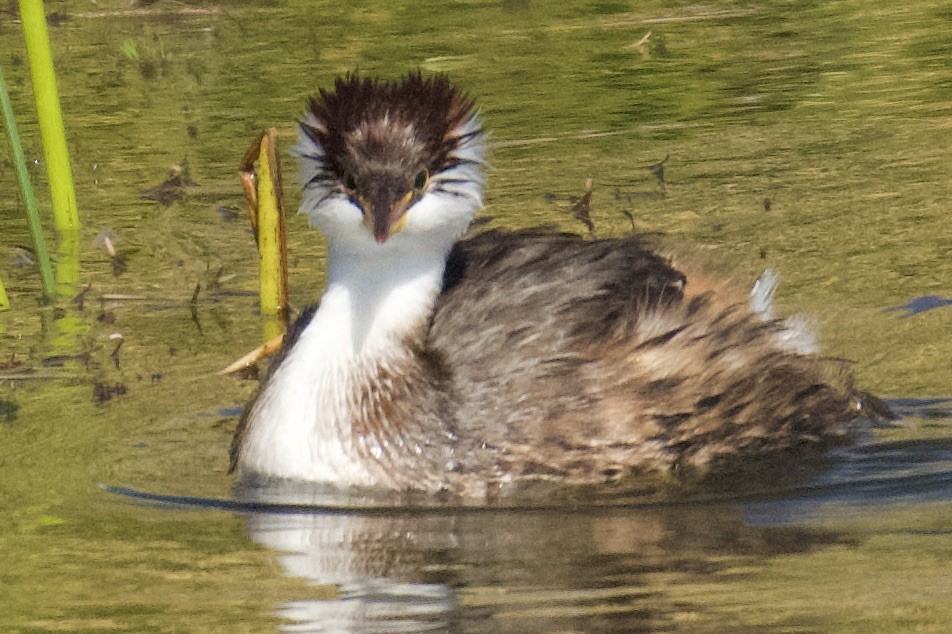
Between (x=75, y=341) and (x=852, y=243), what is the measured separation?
128 inches

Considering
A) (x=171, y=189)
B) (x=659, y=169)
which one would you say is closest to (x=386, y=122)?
(x=659, y=169)

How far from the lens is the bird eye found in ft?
20.8

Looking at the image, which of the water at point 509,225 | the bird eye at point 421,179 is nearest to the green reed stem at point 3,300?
the water at point 509,225

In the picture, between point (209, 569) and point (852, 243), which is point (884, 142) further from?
point (209, 569)

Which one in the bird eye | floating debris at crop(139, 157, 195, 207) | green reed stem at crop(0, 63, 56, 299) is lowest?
the bird eye

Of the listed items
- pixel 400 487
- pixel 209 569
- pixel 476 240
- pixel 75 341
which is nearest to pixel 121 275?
pixel 75 341

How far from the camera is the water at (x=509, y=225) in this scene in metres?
5.30

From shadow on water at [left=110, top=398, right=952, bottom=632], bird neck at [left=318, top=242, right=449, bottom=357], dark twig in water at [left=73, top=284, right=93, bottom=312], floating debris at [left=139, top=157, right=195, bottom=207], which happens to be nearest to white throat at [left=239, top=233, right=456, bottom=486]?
bird neck at [left=318, top=242, right=449, bottom=357]

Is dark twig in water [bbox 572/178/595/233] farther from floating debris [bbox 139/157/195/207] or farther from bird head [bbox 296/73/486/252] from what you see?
bird head [bbox 296/73/486/252]

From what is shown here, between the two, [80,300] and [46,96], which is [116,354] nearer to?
[80,300]

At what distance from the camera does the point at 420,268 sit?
6.57 metres

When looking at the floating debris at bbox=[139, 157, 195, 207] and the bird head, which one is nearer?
the bird head

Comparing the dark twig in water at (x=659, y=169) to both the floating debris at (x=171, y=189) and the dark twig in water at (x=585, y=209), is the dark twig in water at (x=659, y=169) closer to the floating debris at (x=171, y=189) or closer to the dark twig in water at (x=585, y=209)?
the dark twig in water at (x=585, y=209)

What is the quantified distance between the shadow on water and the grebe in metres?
0.18
